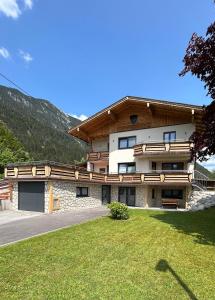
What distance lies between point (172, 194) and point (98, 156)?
9665 mm

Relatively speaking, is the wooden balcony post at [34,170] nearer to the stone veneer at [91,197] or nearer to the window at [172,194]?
the stone veneer at [91,197]

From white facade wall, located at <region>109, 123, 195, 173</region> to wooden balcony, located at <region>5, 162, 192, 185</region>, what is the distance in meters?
1.87

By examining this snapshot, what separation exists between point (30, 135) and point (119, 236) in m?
106

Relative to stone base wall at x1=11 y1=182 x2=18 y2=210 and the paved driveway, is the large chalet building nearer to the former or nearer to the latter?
stone base wall at x1=11 y1=182 x2=18 y2=210

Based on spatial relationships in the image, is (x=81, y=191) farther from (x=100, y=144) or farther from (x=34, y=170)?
(x=100, y=144)

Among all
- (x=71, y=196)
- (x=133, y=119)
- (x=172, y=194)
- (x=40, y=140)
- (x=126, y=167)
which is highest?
(x=40, y=140)

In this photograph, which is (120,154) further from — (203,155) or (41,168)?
(203,155)

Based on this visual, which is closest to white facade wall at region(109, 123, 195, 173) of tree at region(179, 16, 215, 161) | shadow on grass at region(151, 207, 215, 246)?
shadow on grass at region(151, 207, 215, 246)

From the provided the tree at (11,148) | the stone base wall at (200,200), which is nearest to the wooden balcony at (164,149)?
the stone base wall at (200,200)

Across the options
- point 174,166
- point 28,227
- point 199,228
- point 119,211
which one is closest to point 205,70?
point 199,228

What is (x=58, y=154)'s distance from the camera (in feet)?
358

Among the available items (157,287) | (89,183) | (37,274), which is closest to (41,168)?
(89,183)

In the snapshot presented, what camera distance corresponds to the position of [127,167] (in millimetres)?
30812

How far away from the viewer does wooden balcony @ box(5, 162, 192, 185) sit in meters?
21.1
